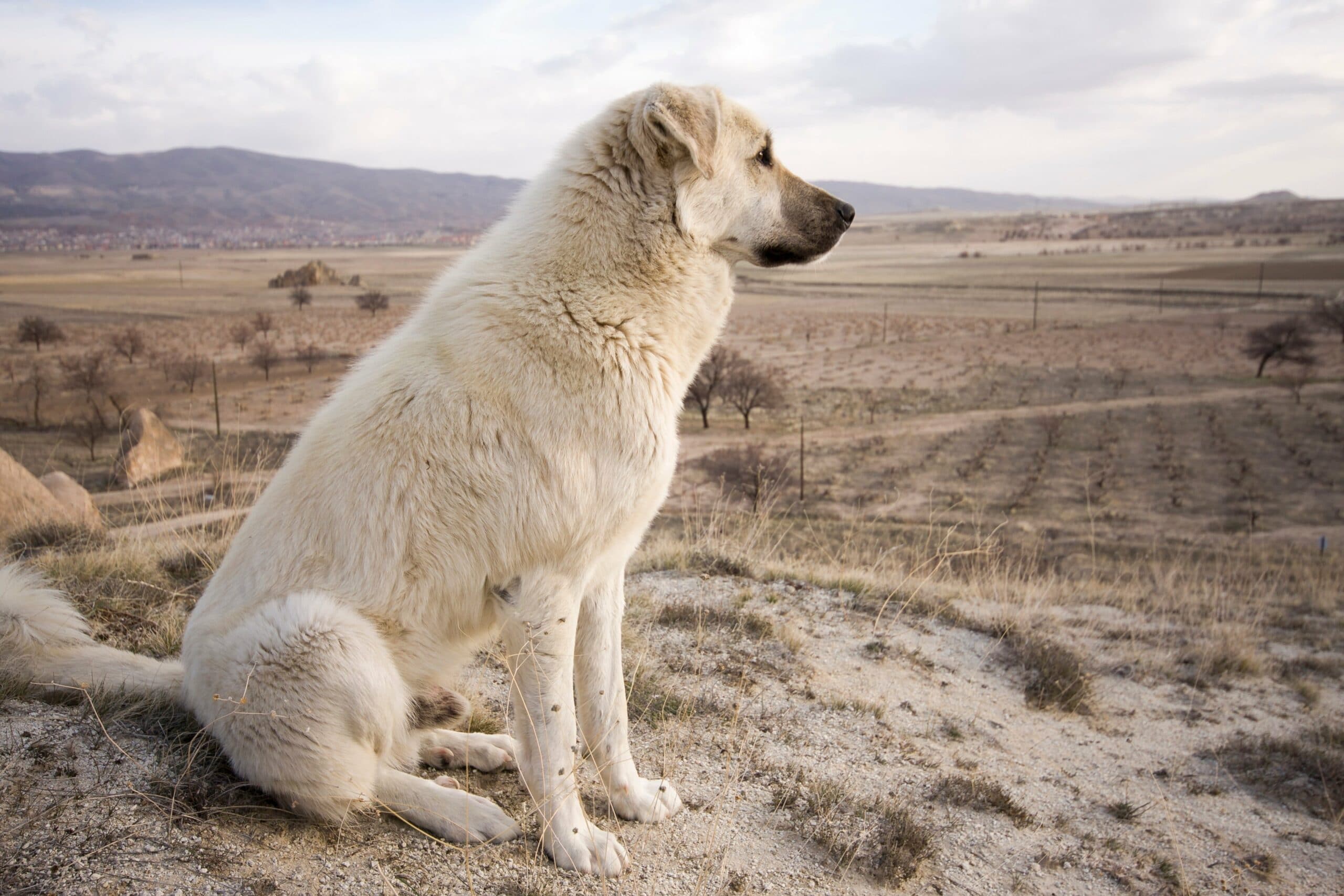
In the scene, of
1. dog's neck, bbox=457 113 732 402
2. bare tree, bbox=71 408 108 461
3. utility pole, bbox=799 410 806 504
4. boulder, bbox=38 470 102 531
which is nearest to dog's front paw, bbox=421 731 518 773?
dog's neck, bbox=457 113 732 402

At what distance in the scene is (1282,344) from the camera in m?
45.1

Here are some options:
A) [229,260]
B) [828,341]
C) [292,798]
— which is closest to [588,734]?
[292,798]

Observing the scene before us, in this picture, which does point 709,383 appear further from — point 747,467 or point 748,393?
→ point 747,467

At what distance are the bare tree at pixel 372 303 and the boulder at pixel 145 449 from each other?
133 feet

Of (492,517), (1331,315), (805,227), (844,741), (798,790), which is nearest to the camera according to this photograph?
(492,517)

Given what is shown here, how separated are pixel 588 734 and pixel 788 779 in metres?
1.08

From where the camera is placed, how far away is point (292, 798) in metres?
2.61

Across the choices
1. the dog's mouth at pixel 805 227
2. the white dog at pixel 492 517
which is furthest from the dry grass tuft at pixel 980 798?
the dog's mouth at pixel 805 227

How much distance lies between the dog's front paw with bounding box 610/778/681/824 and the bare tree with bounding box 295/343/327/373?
39689 millimetres

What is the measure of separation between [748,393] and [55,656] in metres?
33.6

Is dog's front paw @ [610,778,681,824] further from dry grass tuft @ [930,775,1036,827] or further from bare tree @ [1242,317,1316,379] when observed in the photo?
bare tree @ [1242,317,1316,379]

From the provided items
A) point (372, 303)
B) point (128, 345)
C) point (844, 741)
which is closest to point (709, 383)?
point (128, 345)

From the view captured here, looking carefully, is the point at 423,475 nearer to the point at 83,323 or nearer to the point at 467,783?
the point at 467,783

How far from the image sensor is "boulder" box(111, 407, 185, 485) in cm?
1862
